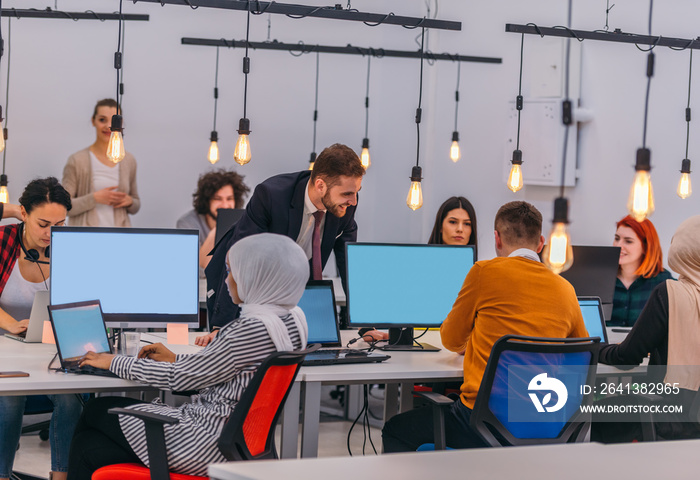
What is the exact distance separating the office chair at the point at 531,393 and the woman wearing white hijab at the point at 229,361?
0.61 m

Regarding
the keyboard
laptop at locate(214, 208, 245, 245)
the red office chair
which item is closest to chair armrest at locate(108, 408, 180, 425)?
the red office chair

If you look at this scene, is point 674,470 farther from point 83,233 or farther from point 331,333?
point 83,233

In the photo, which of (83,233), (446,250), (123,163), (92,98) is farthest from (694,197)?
(92,98)

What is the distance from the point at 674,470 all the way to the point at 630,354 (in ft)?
4.03

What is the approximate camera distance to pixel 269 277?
2402 mm

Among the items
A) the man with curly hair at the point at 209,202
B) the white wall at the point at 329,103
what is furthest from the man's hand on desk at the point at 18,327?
the white wall at the point at 329,103

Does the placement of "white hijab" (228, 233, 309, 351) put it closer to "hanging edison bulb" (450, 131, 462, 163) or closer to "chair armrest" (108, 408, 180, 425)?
"chair armrest" (108, 408, 180, 425)

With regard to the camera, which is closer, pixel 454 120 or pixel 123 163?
pixel 123 163

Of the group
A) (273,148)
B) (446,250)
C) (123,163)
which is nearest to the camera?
(446,250)

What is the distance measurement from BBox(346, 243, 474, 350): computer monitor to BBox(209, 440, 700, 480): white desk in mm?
1565

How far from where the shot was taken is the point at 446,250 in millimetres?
3467

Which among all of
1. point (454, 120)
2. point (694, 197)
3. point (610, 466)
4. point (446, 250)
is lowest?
point (610, 466)

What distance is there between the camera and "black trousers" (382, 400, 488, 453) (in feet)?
9.16
